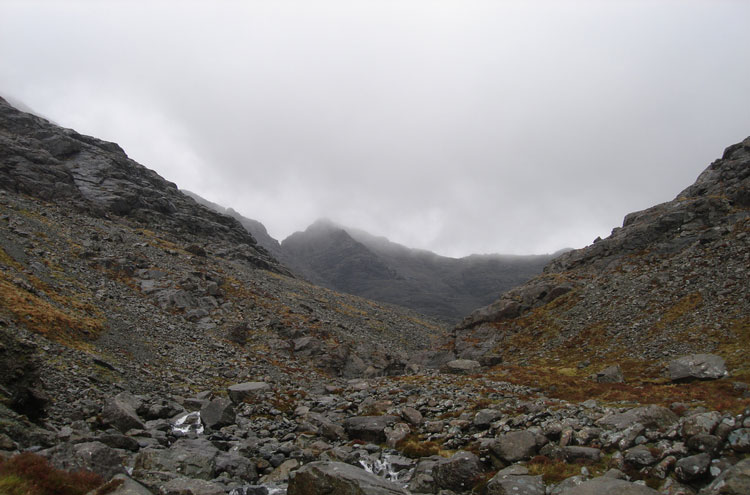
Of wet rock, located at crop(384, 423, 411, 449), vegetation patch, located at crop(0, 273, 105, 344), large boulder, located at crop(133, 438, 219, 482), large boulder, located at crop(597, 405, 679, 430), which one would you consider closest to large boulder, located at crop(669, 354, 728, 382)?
large boulder, located at crop(597, 405, 679, 430)

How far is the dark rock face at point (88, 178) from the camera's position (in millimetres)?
78875

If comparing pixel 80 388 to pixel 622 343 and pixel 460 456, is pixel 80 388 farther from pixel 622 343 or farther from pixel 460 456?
pixel 622 343

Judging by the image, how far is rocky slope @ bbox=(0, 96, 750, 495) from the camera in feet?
48.1

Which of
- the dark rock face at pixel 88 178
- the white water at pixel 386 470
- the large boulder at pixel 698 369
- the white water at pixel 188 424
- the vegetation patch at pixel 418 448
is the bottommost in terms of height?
the white water at pixel 188 424

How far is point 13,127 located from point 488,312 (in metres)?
123

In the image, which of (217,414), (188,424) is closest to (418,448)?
(217,414)

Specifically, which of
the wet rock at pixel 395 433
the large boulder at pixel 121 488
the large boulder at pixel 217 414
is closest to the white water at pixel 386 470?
the wet rock at pixel 395 433

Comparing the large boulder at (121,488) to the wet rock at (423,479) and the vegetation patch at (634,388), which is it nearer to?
the wet rock at (423,479)

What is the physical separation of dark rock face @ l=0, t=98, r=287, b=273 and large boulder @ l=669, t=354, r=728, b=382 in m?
95.9

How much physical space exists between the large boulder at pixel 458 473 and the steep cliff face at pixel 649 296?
80.5 ft

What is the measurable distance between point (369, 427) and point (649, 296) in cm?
3934

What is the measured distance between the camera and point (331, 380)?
45875mm

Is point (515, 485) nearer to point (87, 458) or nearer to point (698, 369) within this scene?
point (87, 458)

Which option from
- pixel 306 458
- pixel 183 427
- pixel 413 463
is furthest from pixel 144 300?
pixel 413 463
